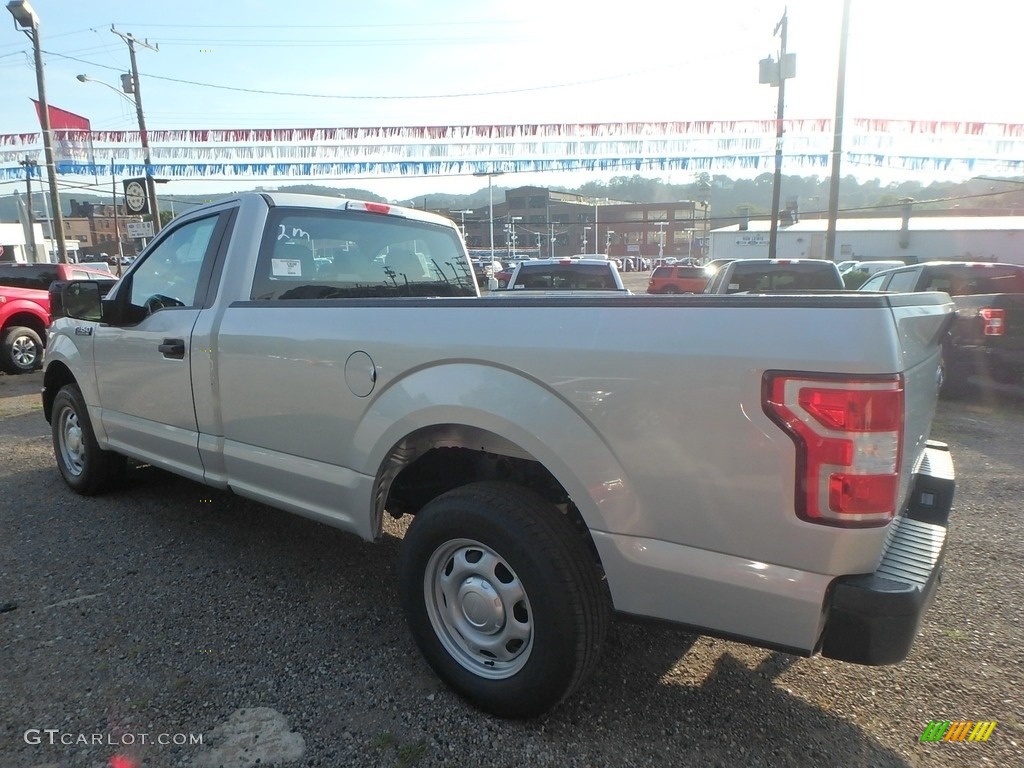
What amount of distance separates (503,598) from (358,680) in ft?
2.59

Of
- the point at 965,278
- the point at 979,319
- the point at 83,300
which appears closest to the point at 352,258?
the point at 83,300

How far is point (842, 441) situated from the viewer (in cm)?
169

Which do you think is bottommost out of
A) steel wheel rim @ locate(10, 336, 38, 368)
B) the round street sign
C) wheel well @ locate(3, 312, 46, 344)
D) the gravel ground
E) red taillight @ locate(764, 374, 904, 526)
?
the gravel ground

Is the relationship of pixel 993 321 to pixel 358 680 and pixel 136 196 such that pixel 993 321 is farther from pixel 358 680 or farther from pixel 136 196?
pixel 136 196

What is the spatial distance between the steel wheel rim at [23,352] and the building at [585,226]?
63.1 m

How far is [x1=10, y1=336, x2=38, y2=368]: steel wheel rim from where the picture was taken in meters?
10.6

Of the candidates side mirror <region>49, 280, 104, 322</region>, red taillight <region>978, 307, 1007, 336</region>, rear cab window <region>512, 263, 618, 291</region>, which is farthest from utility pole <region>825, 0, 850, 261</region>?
side mirror <region>49, 280, 104, 322</region>

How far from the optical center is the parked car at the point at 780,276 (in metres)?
8.52

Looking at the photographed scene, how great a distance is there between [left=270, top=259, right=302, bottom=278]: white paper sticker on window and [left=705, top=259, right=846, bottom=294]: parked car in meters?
6.37

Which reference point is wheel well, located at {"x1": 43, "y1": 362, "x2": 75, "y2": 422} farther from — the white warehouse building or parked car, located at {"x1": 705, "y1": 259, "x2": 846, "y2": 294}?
the white warehouse building

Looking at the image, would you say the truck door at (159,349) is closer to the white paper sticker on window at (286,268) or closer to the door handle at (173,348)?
the door handle at (173,348)

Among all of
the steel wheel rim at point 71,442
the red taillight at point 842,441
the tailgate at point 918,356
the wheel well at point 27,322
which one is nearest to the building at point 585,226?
the wheel well at point 27,322

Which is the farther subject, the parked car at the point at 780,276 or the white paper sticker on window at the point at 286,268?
the parked car at the point at 780,276

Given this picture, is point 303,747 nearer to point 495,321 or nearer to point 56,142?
point 495,321
